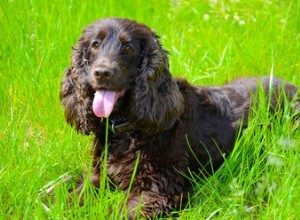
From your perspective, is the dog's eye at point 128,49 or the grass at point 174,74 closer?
the grass at point 174,74

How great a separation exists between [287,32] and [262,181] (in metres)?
2.34

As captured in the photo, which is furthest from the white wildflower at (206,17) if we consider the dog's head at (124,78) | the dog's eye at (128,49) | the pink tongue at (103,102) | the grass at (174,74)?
the pink tongue at (103,102)

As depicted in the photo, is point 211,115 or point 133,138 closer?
point 133,138

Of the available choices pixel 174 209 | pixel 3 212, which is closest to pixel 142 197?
pixel 174 209

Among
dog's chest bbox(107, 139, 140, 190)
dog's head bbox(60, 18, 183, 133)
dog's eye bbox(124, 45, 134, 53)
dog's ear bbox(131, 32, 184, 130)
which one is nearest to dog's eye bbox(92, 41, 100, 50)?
dog's head bbox(60, 18, 183, 133)

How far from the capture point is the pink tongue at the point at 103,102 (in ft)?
11.7

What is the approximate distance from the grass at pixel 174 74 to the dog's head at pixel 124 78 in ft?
1.41

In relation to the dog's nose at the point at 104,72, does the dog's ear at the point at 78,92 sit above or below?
below

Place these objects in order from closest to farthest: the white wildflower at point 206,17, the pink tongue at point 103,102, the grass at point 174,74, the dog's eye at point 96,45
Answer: the grass at point 174,74 → the pink tongue at point 103,102 → the dog's eye at point 96,45 → the white wildflower at point 206,17

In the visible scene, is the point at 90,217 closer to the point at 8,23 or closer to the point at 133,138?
the point at 133,138

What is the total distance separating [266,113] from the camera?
3.88m

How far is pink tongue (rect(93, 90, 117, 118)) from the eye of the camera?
3.57 metres

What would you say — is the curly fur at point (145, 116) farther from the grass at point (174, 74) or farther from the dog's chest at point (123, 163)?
the grass at point (174, 74)

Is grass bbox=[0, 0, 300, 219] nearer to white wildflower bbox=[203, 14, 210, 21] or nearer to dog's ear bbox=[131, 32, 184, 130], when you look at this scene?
white wildflower bbox=[203, 14, 210, 21]
